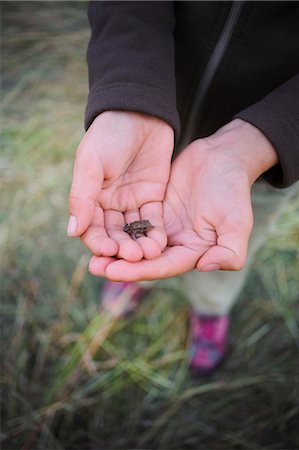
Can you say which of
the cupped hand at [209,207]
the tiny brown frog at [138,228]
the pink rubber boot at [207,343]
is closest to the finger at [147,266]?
the cupped hand at [209,207]

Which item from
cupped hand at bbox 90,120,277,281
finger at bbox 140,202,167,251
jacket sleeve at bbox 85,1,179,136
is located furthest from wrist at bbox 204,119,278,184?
finger at bbox 140,202,167,251

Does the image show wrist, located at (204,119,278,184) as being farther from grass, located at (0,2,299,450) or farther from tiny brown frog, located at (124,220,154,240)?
grass, located at (0,2,299,450)

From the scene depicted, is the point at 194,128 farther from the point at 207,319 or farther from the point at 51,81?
the point at 51,81

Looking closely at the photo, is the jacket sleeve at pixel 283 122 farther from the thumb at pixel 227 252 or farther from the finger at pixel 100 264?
the finger at pixel 100 264

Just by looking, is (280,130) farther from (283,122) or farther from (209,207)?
(209,207)

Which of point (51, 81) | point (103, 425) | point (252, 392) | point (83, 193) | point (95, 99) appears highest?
point (95, 99)

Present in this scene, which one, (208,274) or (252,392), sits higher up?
(208,274)

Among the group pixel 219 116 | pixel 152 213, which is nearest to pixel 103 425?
pixel 152 213
